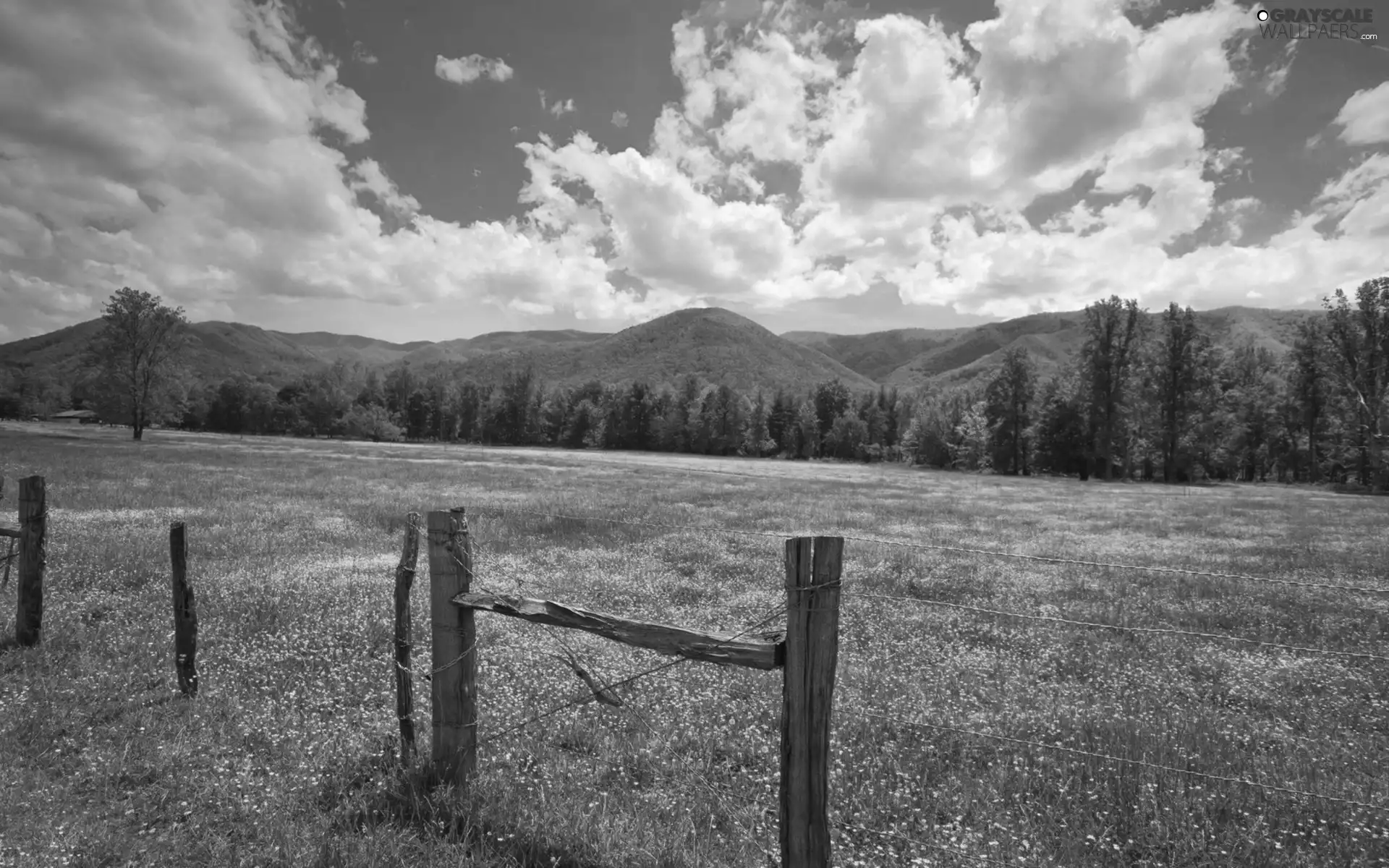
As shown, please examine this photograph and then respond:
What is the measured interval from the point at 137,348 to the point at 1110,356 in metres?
105

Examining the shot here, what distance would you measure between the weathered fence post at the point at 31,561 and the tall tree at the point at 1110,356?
77.7m

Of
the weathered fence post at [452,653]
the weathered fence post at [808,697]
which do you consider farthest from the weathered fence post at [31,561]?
the weathered fence post at [808,697]

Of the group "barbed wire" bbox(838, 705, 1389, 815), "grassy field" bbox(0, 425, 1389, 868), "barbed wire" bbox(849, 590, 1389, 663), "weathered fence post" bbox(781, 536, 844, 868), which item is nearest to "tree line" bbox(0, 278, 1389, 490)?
"grassy field" bbox(0, 425, 1389, 868)

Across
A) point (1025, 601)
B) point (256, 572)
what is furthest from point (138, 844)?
point (1025, 601)

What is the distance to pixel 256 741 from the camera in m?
6.09

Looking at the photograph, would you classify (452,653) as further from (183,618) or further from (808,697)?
(183,618)

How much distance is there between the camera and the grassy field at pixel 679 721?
4770 millimetres

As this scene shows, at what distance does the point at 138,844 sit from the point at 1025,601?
14.0 metres

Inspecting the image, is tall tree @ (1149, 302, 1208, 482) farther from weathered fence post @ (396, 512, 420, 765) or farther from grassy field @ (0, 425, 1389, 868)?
weathered fence post @ (396, 512, 420, 765)

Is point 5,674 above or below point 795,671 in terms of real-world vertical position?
below

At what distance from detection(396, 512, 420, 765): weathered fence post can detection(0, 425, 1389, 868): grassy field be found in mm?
381

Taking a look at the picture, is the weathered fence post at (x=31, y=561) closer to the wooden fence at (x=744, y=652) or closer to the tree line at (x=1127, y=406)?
the wooden fence at (x=744, y=652)

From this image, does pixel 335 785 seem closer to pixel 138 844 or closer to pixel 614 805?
pixel 138 844

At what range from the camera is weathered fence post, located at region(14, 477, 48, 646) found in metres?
7.88
